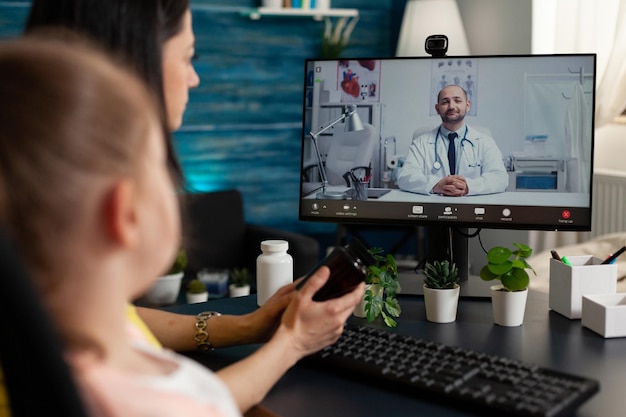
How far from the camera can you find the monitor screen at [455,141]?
6.02ft

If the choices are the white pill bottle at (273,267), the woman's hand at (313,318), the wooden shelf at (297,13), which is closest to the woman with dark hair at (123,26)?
the woman's hand at (313,318)

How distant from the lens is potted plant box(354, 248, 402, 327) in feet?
5.36

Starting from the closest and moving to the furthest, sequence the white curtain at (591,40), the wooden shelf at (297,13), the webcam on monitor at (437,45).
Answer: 1. the webcam on monitor at (437,45)
2. the white curtain at (591,40)
3. the wooden shelf at (297,13)

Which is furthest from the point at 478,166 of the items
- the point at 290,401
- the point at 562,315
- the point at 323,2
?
the point at 323,2

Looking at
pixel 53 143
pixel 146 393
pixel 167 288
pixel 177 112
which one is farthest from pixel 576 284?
pixel 167 288

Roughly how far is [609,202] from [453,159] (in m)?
2.33

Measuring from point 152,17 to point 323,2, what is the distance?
11.7 feet

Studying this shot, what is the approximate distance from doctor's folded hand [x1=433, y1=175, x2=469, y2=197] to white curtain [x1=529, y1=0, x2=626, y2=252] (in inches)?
87.3

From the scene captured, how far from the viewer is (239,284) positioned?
12.2 ft

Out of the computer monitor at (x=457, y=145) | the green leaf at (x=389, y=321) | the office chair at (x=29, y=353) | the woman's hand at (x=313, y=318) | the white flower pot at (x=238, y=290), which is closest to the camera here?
the office chair at (x=29, y=353)

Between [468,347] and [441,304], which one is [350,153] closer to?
[441,304]

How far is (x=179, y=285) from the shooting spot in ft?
11.8

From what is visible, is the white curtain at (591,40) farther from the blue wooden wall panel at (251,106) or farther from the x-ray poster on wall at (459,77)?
the x-ray poster on wall at (459,77)

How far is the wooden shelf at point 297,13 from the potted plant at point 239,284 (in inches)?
58.2
